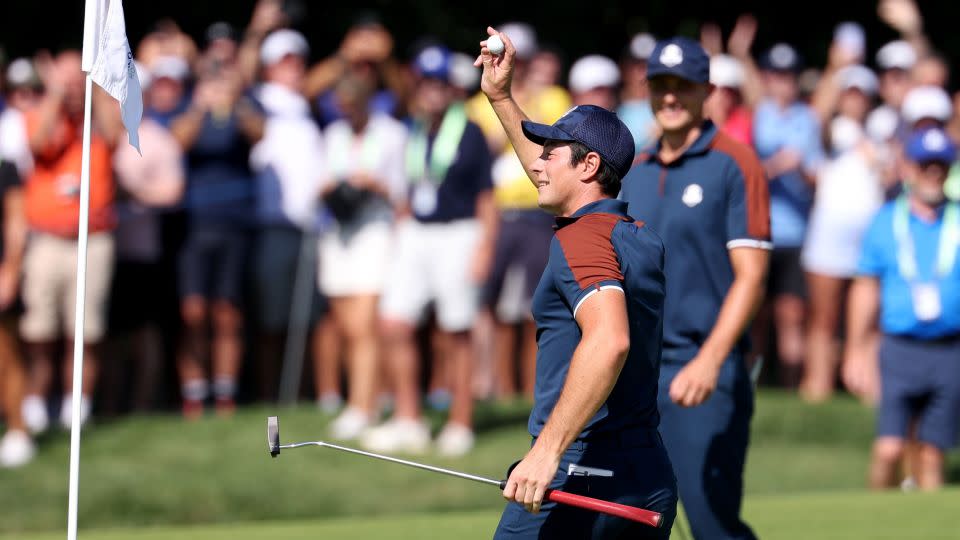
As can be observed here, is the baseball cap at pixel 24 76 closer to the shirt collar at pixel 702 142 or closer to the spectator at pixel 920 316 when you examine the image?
the spectator at pixel 920 316

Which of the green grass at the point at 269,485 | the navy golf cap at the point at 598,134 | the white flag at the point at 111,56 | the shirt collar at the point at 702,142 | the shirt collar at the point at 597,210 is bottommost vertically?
the green grass at the point at 269,485

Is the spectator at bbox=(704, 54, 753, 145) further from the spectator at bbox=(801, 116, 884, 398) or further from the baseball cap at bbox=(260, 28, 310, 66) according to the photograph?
the baseball cap at bbox=(260, 28, 310, 66)

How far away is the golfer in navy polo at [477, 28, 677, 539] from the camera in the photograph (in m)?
5.14

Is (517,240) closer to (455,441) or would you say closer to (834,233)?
(455,441)

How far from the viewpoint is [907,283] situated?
1094cm

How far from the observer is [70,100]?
11.9 m

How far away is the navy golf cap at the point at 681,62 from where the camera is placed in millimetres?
7332

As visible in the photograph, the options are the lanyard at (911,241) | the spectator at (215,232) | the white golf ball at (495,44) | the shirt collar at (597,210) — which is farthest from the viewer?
the spectator at (215,232)

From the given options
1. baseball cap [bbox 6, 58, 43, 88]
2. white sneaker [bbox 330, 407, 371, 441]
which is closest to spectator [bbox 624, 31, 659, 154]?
white sneaker [bbox 330, 407, 371, 441]

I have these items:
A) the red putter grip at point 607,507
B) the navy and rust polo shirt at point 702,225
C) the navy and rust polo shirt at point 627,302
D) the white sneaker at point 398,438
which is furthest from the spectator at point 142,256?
the red putter grip at point 607,507

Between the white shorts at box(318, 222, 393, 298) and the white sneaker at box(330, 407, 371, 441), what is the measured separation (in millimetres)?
973

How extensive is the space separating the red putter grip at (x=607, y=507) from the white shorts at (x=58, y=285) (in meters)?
7.41

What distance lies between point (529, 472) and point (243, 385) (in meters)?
9.26

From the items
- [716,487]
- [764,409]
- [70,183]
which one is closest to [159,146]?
[70,183]
